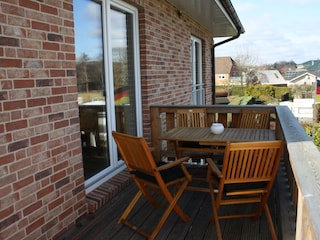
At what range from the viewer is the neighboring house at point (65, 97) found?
2.14 metres

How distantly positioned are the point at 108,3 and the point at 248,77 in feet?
97.4

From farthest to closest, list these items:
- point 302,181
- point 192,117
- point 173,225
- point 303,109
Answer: point 303,109, point 192,117, point 173,225, point 302,181

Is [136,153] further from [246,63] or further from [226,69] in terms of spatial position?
[226,69]

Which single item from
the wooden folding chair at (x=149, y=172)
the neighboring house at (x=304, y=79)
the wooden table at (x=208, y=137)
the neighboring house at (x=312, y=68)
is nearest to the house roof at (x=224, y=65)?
the neighboring house at (x=304, y=79)

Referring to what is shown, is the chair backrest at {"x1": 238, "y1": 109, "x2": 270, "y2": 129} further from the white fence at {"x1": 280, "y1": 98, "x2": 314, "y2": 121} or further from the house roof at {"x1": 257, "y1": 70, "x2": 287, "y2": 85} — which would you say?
the house roof at {"x1": 257, "y1": 70, "x2": 287, "y2": 85}

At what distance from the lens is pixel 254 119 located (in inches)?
171

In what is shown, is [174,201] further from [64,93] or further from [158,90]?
[158,90]

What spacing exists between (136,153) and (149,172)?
19cm

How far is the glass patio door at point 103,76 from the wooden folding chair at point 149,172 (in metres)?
0.72

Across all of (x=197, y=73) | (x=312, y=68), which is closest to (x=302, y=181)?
(x=197, y=73)

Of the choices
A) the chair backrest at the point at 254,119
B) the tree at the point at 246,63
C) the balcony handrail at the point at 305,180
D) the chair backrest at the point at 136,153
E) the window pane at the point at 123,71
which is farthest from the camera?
the tree at the point at 246,63

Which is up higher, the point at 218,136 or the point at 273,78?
the point at 273,78

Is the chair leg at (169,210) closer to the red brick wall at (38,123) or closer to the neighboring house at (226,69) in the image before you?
the red brick wall at (38,123)

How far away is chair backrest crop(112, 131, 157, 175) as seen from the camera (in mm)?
2535
